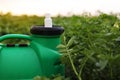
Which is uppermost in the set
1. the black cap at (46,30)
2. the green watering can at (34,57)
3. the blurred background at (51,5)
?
the black cap at (46,30)

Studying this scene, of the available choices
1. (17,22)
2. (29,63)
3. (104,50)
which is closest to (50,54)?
(29,63)

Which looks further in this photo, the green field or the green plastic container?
the green plastic container

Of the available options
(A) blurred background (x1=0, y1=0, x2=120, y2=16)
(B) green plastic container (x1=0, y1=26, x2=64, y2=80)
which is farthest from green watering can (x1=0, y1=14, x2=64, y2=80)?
(A) blurred background (x1=0, y1=0, x2=120, y2=16)

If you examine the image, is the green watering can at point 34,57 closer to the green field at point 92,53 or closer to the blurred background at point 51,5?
the green field at point 92,53

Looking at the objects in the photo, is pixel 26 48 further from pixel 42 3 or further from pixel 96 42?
pixel 42 3

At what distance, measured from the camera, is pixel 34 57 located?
1.15 m

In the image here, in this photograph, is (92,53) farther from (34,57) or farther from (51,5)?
(51,5)

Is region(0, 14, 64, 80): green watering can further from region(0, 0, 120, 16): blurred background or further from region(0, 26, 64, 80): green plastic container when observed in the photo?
region(0, 0, 120, 16): blurred background

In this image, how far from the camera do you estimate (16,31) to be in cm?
412

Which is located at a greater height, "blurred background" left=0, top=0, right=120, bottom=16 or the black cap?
the black cap

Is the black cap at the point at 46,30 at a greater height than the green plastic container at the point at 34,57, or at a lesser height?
greater

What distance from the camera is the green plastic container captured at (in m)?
1.13

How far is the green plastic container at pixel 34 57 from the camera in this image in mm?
1134

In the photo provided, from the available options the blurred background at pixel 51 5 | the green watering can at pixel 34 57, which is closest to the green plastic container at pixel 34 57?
the green watering can at pixel 34 57
